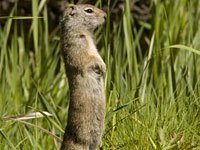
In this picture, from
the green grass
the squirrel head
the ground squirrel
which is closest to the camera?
the ground squirrel

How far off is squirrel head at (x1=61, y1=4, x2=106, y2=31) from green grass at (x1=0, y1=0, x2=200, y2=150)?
364 millimetres

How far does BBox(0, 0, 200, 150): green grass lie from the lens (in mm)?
3906

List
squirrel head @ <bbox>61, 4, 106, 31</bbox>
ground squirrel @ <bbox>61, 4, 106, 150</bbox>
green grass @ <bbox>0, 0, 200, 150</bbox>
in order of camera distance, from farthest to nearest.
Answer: green grass @ <bbox>0, 0, 200, 150</bbox>, squirrel head @ <bbox>61, 4, 106, 31</bbox>, ground squirrel @ <bbox>61, 4, 106, 150</bbox>

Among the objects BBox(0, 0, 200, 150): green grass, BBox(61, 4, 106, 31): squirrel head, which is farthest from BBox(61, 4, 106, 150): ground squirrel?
BBox(0, 0, 200, 150): green grass

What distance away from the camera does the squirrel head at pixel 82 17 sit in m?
3.60

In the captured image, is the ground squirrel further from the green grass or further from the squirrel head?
the green grass

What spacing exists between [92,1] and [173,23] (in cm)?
73

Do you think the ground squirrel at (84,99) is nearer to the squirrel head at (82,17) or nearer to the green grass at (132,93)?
the squirrel head at (82,17)

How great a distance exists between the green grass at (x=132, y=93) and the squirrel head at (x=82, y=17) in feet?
1.19

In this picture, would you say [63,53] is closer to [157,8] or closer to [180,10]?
[157,8]

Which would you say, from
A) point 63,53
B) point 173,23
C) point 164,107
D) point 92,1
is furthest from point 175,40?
point 63,53

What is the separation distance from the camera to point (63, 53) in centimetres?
353

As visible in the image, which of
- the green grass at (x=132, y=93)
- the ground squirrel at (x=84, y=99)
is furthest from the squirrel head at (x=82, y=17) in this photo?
the green grass at (x=132, y=93)

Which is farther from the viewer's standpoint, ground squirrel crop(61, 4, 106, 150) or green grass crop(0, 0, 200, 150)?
green grass crop(0, 0, 200, 150)
